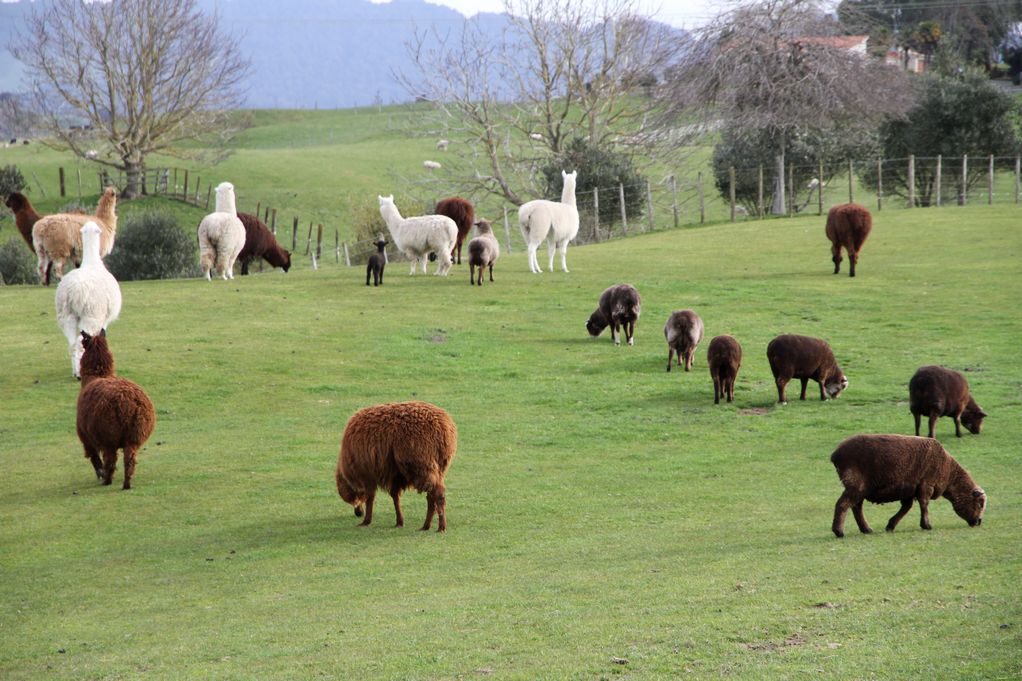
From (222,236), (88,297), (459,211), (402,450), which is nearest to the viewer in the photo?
(402,450)

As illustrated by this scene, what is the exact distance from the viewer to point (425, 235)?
28.2 m

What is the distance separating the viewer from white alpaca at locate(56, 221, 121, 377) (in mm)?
17281

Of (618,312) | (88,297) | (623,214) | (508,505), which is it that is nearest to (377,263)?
(618,312)

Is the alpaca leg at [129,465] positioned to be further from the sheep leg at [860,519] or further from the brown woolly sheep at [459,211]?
the brown woolly sheep at [459,211]

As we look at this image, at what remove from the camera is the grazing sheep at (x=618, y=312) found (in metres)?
20.2

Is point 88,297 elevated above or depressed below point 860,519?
above

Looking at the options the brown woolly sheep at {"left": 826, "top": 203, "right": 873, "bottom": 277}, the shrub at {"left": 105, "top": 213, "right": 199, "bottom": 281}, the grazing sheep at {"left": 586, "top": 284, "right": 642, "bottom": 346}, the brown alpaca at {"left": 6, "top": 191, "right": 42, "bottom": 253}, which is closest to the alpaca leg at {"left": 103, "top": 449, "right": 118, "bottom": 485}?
the grazing sheep at {"left": 586, "top": 284, "right": 642, "bottom": 346}

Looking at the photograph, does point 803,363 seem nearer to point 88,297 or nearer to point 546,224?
point 88,297

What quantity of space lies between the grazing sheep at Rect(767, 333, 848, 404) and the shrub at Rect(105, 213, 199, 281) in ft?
88.2

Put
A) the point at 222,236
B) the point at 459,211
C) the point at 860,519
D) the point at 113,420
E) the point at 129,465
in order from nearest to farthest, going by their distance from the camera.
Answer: the point at 860,519 < the point at 113,420 < the point at 129,465 < the point at 222,236 < the point at 459,211

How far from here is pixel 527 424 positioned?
1555 cm

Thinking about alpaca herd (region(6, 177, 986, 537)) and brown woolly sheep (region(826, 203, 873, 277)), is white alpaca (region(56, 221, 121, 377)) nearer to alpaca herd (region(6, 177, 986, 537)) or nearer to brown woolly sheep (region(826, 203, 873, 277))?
alpaca herd (region(6, 177, 986, 537))

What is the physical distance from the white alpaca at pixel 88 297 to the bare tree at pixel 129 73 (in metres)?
40.6

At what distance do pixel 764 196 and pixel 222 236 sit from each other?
28453 mm
